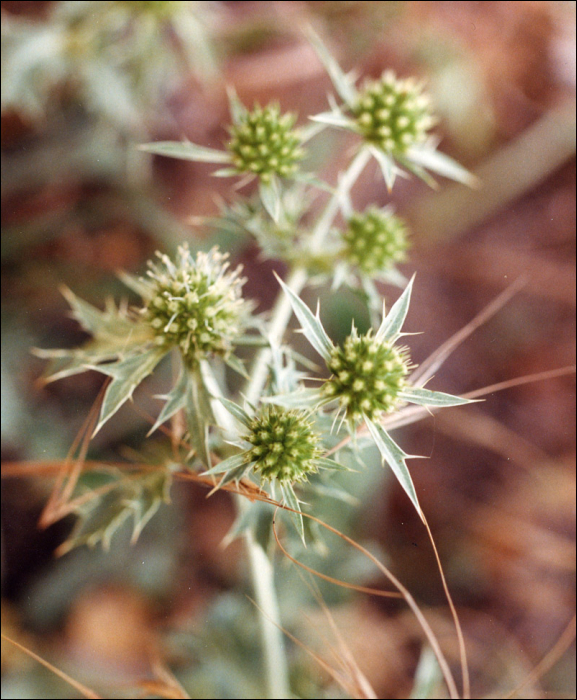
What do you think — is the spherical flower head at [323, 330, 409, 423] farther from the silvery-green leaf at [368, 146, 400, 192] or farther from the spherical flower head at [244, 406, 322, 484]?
the silvery-green leaf at [368, 146, 400, 192]

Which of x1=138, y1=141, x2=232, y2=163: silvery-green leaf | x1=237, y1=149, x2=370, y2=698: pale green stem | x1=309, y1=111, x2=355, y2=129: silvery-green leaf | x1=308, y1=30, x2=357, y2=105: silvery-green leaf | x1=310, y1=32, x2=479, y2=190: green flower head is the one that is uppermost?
x1=308, y1=30, x2=357, y2=105: silvery-green leaf

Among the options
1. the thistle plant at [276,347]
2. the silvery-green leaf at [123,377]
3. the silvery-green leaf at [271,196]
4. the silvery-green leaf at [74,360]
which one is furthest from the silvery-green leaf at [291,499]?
the silvery-green leaf at [271,196]

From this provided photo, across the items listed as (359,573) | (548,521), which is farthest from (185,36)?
(548,521)

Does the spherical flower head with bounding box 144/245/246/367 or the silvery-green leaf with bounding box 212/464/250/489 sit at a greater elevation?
the spherical flower head with bounding box 144/245/246/367

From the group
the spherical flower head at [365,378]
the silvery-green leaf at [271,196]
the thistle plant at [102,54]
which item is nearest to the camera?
the spherical flower head at [365,378]

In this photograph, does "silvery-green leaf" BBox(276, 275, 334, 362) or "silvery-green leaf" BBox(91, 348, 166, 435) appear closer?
"silvery-green leaf" BBox(276, 275, 334, 362)

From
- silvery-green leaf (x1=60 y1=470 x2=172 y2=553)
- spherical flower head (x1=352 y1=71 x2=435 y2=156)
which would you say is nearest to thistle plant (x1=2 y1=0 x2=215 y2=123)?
spherical flower head (x1=352 y1=71 x2=435 y2=156)

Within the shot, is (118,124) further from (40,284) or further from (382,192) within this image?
(382,192)

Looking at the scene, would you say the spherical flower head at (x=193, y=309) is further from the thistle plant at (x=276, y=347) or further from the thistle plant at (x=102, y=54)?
the thistle plant at (x=102, y=54)
